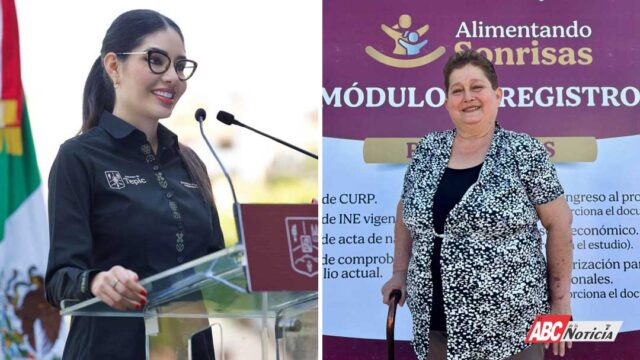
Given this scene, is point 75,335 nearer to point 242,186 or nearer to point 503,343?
point 242,186

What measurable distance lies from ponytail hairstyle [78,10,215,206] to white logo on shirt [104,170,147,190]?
20cm

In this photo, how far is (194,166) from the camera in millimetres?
2930

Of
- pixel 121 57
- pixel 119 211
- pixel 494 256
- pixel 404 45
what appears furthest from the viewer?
pixel 404 45

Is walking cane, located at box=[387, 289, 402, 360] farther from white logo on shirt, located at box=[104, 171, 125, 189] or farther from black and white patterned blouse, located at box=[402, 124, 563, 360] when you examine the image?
white logo on shirt, located at box=[104, 171, 125, 189]

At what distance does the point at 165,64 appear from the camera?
2.89 meters

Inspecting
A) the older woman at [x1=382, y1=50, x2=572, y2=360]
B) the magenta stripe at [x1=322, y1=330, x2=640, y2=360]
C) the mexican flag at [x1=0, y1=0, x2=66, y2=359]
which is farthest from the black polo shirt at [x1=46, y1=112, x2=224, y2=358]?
the older woman at [x1=382, y1=50, x2=572, y2=360]

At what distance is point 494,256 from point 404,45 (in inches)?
35.3

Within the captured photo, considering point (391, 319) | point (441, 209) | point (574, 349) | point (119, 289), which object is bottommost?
point (574, 349)

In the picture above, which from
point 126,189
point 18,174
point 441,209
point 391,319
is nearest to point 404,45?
point 441,209

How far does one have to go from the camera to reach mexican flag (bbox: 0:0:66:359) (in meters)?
2.96

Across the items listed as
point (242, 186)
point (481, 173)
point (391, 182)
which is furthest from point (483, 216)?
point (242, 186)

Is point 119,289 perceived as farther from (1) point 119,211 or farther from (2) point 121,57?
(2) point 121,57

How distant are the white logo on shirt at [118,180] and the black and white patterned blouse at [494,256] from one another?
35.6 inches

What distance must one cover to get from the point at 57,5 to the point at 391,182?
1.31m
